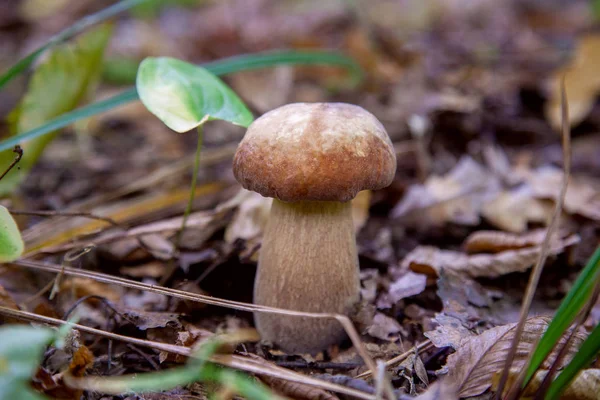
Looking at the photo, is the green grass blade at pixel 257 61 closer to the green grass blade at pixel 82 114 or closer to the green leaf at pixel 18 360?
the green grass blade at pixel 82 114

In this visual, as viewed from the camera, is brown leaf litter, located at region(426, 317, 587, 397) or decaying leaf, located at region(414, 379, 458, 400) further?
brown leaf litter, located at region(426, 317, 587, 397)

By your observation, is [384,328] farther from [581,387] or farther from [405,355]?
[581,387]

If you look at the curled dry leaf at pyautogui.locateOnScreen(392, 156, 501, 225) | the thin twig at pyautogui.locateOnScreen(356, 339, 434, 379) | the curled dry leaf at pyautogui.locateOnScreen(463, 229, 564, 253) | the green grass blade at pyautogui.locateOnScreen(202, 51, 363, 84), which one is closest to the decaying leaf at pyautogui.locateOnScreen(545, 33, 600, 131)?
A: the curled dry leaf at pyautogui.locateOnScreen(392, 156, 501, 225)

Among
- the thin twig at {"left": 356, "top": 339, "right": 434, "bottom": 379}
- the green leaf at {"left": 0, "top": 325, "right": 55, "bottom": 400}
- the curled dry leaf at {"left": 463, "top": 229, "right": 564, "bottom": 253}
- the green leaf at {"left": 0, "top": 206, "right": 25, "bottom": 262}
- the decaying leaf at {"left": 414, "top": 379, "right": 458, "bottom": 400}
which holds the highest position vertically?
the green leaf at {"left": 0, "top": 206, "right": 25, "bottom": 262}

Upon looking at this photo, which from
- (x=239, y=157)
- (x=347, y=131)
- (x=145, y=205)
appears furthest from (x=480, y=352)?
(x=145, y=205)

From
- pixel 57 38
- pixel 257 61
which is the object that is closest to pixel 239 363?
pixel 257 61

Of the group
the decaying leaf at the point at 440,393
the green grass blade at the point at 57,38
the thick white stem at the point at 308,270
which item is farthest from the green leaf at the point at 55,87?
the decaying leaf at the point at 440,393

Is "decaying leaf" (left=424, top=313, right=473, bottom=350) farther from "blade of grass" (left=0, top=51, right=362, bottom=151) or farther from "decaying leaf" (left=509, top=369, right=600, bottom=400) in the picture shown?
"blade of grass" (left=0, top=51, right=362, bottom=151)
